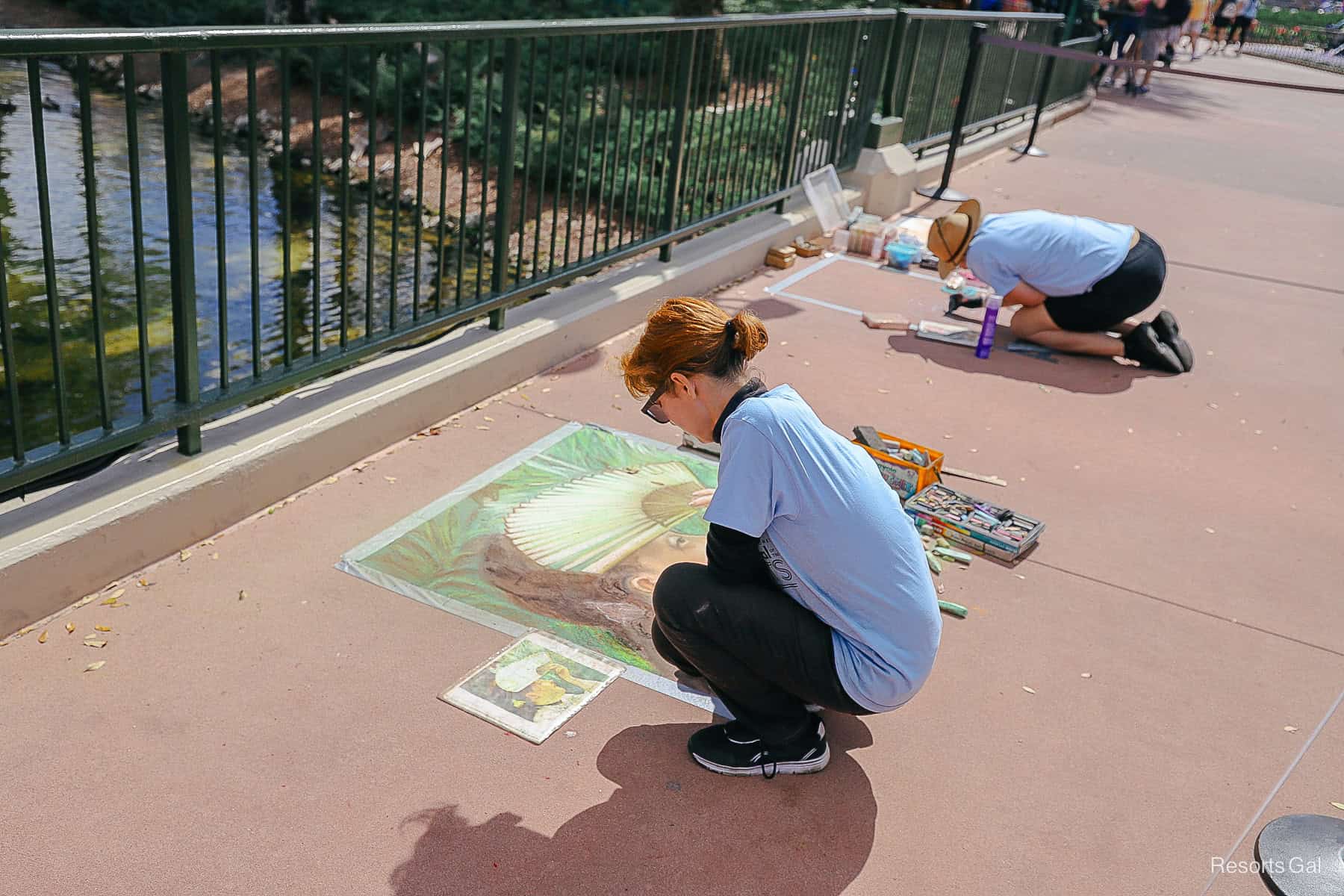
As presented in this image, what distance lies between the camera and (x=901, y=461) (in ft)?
16.3

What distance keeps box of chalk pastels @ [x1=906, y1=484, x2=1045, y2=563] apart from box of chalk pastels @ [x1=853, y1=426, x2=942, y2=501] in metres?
0.08

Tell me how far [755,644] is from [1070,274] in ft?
14.8

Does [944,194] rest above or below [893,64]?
below

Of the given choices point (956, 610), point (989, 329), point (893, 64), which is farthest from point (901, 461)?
→ point (893, 64)

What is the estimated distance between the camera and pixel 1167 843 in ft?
10.3

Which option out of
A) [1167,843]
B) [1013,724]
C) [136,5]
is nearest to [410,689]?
[1013,724]

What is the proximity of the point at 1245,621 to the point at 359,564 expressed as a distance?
10.7 feet

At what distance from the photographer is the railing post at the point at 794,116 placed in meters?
8.35

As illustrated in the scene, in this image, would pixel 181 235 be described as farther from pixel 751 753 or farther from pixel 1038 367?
pixel 1038 367

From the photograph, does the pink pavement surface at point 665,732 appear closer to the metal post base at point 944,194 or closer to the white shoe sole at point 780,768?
the white shoe sole at point 780,768

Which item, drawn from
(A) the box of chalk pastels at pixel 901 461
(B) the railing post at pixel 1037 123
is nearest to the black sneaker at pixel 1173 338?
(A) the box of chalk pastels at pixel 901 461

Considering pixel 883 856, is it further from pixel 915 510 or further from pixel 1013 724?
pixel 915 510

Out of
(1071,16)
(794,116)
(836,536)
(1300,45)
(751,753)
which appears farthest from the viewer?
(1300,45)

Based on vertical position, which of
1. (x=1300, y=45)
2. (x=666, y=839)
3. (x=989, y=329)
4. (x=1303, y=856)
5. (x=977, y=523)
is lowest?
(x=666, y=839)
